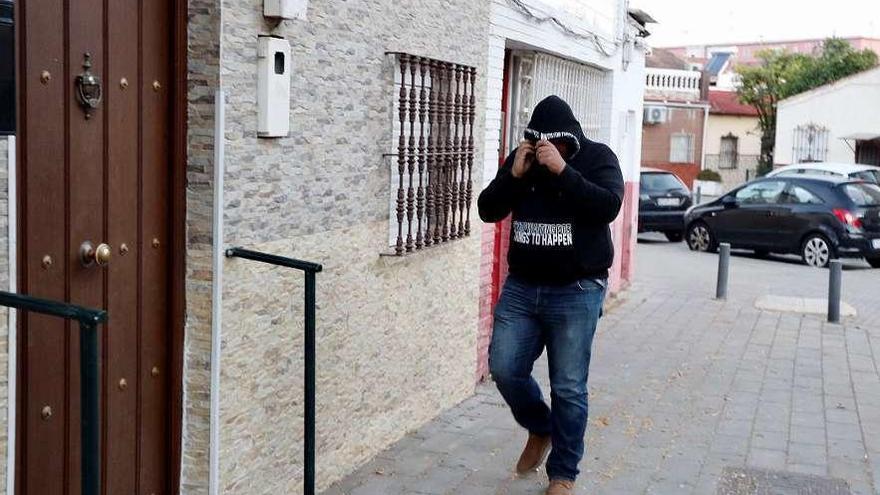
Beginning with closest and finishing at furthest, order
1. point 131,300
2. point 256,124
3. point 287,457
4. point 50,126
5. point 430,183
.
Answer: point 50,126
point 131,300
point 256,124
point 287,457
point 430,183

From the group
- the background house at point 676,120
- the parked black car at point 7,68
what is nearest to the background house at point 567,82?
the parked black car at point 7,68

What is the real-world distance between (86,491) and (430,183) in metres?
4.40

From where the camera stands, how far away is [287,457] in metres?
5.50

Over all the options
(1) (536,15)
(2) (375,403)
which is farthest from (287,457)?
(1) (536,15)

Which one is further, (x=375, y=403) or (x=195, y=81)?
(x=375, y=403)

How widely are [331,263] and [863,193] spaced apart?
15.0 meters

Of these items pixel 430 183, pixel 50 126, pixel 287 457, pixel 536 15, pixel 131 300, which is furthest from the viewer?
pixel 536 15

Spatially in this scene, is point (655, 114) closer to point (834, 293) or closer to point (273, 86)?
point (834, 293)

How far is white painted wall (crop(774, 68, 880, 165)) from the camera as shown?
36406 millimetres

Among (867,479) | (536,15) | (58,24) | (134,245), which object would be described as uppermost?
(536,15)

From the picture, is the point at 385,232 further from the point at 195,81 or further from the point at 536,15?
the point at 536,15

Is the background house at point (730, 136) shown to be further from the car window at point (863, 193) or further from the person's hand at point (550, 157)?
the person's hand at point (550, 157)

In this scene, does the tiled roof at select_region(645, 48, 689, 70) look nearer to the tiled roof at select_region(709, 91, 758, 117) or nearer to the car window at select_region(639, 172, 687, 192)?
the tiled roof at select_region(709, 91, 758, 117)

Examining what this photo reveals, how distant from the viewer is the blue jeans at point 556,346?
567 centimetres
